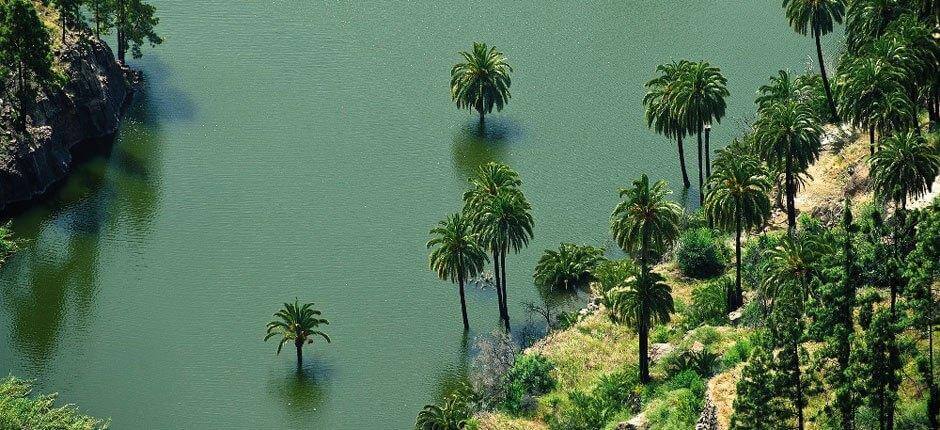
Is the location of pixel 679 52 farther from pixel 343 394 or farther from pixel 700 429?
pixel 700 429

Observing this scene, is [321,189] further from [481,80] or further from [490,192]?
[490,192]

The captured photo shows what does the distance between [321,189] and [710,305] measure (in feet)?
126

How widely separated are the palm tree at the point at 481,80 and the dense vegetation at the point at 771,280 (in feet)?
56.0

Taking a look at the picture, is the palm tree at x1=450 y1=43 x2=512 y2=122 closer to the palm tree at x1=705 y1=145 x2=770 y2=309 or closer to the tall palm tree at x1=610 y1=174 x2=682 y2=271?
the palm tree at x1=705 y1=145 x2=770 y2=309

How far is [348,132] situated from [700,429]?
6163 centimetres

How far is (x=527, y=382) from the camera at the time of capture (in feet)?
384

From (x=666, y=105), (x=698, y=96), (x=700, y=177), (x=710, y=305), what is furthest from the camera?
(x=700, y=177)

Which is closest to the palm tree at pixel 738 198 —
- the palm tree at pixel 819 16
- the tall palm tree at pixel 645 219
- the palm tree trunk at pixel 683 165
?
the tall palm tree at pixel 645 219

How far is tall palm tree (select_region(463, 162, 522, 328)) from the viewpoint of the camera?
122312 millimetres

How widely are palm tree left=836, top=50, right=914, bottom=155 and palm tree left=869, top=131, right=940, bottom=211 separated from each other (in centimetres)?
824

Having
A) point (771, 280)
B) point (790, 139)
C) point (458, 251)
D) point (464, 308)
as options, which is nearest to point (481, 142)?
point (464, 308)

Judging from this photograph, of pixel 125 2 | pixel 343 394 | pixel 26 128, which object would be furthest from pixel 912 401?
pixel 125 2

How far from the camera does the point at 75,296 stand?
132 m

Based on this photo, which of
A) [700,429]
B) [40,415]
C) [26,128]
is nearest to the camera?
[700,429]
